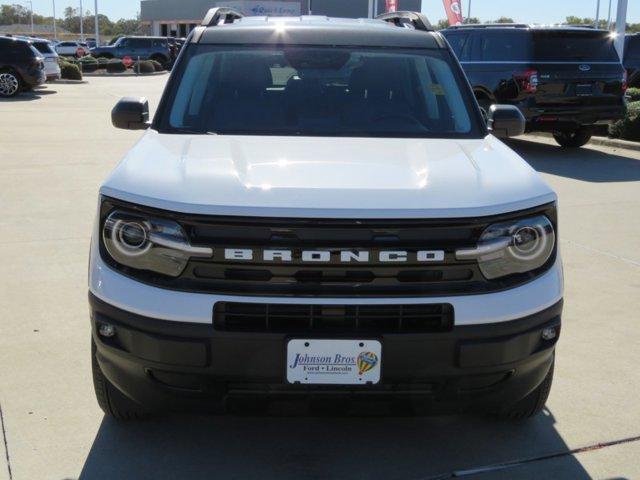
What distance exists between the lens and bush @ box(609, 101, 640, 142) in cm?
1312

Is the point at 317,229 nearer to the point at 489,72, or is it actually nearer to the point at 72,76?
the point at 489,72

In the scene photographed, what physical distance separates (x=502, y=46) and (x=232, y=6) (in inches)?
1785

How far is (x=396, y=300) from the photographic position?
292 centimetres

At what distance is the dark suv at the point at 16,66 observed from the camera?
21.9 m

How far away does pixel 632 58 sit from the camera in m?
20.5

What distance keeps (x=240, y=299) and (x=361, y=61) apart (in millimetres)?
2149

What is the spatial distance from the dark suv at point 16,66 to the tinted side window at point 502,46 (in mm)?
13859

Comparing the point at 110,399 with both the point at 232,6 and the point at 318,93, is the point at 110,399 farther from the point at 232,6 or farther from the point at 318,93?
the point at 232,6

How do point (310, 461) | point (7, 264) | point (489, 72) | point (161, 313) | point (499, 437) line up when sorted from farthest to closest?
1. point (489, 72)
2. point (7, 264)
3. point (499, 437)
4. point (310, 461)
5. point (161, 313)

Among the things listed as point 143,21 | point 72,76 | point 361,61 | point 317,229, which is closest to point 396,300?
point 317,229

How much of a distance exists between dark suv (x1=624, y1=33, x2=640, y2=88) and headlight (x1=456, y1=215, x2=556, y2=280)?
18763mm

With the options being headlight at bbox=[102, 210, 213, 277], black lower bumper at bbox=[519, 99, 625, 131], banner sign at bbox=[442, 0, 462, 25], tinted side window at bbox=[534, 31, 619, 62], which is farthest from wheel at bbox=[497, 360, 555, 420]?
banner sign at bbox=[442, 0, 462, 25]

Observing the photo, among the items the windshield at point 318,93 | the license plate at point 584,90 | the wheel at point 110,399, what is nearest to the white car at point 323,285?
the wheel at point 110,399

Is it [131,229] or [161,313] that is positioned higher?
[131,229]
